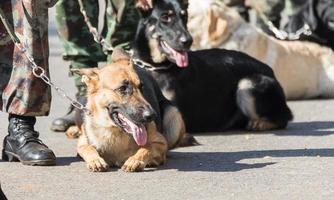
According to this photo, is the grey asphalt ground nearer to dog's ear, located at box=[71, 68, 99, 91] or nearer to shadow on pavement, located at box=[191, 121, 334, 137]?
shadow on pavement, located at box=[191, 121, 334, 137]

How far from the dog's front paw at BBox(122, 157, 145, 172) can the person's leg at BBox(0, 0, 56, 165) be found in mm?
480

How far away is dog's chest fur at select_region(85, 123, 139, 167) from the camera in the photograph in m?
5.77

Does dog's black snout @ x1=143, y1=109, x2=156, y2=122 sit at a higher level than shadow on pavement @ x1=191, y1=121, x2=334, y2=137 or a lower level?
higher

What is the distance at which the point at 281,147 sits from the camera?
6555mm

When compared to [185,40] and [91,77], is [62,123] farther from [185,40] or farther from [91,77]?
[91,77]

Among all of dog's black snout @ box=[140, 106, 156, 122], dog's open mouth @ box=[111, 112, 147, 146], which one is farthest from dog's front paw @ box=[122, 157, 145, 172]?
dog's black snout @ box=[140, 106, 156, 122]

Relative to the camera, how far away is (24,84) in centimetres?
589

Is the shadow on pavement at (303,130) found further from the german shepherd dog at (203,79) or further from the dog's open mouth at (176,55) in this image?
the dog's open mouth at (176,55)

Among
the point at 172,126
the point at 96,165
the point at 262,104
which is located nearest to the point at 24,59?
the point at 96,165

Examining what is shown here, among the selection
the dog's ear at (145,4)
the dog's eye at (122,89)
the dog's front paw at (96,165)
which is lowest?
the dog's front paw at (96,165)

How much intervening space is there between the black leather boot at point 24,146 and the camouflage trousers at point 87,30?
1.15m

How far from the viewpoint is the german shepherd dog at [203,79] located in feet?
23.8

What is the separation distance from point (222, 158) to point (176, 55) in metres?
1.31

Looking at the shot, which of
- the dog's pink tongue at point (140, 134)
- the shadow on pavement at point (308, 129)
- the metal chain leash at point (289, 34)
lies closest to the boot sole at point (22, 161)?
the dog's pink tongue at point (140, 134)
